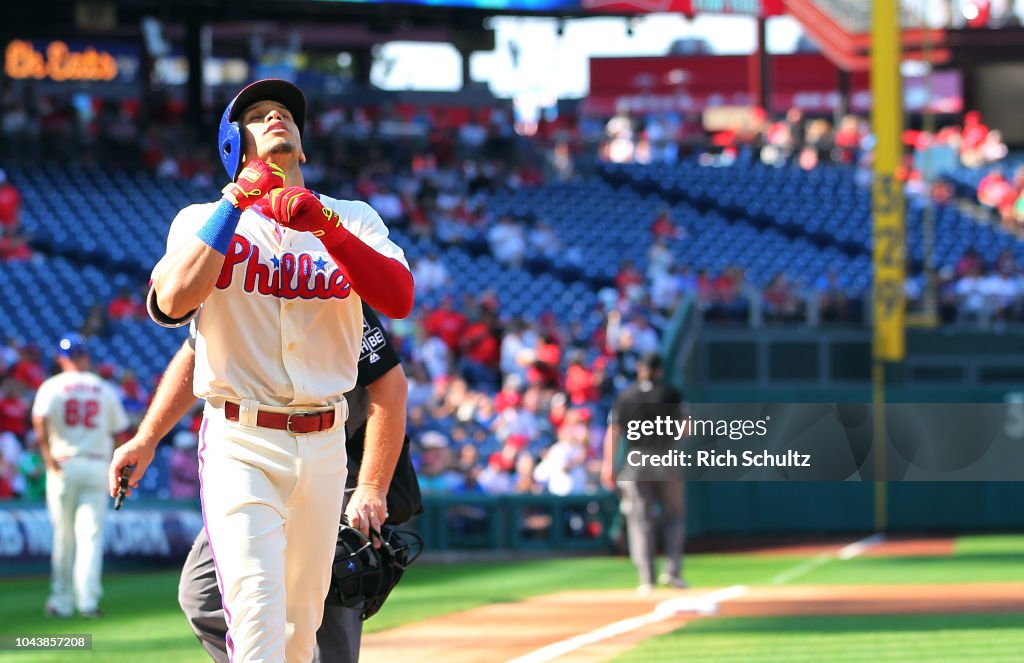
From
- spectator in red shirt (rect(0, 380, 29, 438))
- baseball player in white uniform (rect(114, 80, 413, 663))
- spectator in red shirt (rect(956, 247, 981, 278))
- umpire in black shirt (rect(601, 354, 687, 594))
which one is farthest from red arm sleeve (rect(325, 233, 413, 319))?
spectator in red shirt (rect(956, 247, 981, 278))

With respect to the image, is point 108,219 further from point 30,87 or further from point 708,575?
point 708,575

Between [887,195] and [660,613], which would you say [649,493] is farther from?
[887,195]

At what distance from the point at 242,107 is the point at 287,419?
910mm

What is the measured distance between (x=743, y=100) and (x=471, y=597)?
41135 millimetres

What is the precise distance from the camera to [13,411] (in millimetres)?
14758

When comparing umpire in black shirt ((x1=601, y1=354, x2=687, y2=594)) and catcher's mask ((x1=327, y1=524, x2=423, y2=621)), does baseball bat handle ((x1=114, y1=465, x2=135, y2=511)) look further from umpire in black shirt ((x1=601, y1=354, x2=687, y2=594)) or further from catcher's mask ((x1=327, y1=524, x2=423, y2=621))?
umpire in black shirt ((x1=601, y1=354, x2=687, y2=594))

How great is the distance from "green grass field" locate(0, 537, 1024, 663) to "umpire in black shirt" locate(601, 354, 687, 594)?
71 cm

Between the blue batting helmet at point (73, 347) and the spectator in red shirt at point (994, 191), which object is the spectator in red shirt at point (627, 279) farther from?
the blue batting helmet at point (73, 347)

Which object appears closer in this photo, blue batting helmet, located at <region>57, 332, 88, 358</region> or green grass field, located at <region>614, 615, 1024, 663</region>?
green grass field, located at <region>614, 615, 1024, 663</region>

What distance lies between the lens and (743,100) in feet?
166

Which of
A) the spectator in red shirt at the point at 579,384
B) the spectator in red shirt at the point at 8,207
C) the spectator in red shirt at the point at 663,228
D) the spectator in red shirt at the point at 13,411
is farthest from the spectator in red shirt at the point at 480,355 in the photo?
the spectator in red shirt at the point at 8,207

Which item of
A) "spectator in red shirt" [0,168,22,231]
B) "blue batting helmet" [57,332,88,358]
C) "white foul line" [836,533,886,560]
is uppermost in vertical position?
"spectator in red shirt" [0,168,22,231]

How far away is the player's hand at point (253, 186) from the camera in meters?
4.09

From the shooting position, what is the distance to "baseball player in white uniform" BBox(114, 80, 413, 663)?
416 centimetres
